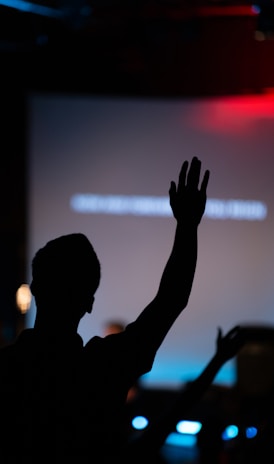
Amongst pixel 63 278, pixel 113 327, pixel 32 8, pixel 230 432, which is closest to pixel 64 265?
pixel 63 278

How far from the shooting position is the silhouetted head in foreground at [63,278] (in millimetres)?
1327

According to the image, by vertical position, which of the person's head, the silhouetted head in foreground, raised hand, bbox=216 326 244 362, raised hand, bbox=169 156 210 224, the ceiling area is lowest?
raised hand, bbox=216 326 244 362

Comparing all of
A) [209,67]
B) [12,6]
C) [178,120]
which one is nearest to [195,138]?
[178,120]

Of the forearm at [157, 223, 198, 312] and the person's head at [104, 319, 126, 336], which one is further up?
the person's head at [104, 319, 126, 336]

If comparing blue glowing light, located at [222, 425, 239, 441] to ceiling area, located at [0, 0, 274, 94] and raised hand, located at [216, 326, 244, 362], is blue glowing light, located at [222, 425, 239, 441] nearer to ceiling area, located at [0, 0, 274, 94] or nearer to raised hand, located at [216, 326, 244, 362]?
raised hand, located at [216, 326, 244, 362]

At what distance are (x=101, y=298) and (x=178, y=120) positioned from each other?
1430 mm

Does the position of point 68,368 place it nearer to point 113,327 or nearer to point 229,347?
point 229,347

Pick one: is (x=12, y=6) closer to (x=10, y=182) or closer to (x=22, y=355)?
(x=10, y=182)

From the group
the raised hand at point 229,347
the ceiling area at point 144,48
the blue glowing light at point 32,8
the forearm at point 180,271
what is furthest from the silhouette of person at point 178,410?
the ceiling area at point 144,48

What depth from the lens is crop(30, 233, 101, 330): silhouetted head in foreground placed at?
1.33 m

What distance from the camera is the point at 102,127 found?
565 cm

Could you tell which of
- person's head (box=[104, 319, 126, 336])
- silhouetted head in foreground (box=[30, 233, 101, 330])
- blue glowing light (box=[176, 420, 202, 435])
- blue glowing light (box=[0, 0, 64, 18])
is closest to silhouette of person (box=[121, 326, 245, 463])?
silhouetted head in foreground (box=[30, 233, 101, 330])

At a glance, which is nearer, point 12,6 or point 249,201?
point 12,6

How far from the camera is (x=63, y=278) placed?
133 centimetres
